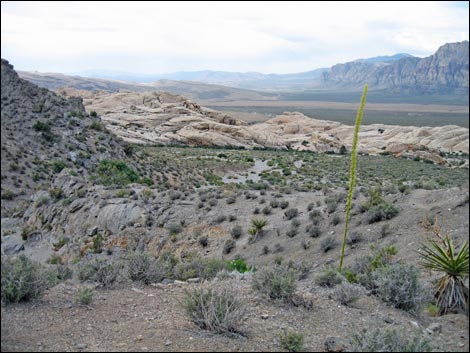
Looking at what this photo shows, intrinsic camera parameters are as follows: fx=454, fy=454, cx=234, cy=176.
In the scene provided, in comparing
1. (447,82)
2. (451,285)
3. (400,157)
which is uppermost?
(447,82)

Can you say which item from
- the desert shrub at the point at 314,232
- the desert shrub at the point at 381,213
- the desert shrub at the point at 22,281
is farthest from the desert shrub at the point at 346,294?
the desert shrub at the point at 381,213

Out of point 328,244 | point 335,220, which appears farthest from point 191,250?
point 335,220

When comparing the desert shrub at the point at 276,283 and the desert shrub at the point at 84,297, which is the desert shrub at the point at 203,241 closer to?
the desert shrub at the point at 276,283

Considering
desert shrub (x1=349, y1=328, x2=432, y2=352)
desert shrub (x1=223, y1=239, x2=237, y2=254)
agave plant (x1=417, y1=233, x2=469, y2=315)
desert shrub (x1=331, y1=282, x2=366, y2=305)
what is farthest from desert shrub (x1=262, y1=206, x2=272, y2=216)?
desert shrub (x1=349, y1=328, x2=432, y2=352)

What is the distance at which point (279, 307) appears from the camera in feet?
22.9

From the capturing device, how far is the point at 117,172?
82.2 ft

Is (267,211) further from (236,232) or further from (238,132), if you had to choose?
(238,132)

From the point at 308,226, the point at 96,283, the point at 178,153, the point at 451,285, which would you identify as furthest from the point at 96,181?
the point at 178,153

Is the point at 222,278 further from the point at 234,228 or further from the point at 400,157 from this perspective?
the point at 400,157

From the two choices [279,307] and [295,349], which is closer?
[295,349]

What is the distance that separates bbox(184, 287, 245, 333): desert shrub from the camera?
557cm

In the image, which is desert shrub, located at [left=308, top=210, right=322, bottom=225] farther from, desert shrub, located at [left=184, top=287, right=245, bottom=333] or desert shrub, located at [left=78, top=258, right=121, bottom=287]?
desert shrub, located at [left=184, top=287, right=245, bottom=333]

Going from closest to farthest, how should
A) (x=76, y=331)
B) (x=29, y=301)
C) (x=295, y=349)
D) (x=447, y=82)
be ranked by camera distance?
1. (x=295, y=349)
2. (x=76, y=331)
3. (x=29, y=301)
4. (x=447, y=82)

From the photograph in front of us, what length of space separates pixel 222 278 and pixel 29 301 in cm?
358
